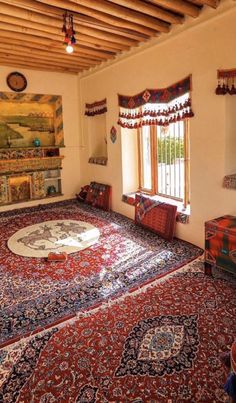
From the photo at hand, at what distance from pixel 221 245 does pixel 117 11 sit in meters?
2.82

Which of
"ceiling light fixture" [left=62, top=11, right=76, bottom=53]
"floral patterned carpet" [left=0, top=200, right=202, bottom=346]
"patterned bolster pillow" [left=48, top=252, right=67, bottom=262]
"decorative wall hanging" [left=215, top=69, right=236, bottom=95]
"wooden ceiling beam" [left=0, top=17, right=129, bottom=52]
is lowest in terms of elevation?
"floral patterned carpet" [left=0, top=200, right=202, bottom=346]

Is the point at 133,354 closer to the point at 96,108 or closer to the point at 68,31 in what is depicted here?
the point at 68,31

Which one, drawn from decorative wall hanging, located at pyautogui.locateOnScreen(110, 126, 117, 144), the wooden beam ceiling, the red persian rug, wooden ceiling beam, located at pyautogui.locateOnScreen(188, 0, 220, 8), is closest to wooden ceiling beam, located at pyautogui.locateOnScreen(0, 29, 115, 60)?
the wooden beam ceiling

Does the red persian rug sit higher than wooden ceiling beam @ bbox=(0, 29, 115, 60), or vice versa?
wooden ceiling beam @ bbox=(0, 29, 115, 60)

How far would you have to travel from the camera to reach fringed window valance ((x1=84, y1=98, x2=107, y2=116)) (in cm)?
549

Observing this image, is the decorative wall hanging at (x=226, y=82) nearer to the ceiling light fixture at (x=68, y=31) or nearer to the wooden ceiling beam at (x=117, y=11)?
the wooden ceiling beam at (x=117, y=11)

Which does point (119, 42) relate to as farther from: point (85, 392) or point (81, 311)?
point (85, 392)

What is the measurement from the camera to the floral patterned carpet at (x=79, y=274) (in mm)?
2549

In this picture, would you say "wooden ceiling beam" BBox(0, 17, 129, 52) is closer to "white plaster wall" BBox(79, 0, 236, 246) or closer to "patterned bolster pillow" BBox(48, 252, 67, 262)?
"white plaster wall" BBox(79, 0, 236, 246)

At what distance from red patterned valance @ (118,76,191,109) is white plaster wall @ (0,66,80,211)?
1.88 metres

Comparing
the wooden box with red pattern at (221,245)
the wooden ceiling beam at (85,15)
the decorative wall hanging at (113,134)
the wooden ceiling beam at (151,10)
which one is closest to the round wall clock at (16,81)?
the decorative wall hanging at (113,134)

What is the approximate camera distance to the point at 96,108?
576 centimetres

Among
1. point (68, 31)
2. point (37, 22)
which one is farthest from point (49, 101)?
point (68, 31)

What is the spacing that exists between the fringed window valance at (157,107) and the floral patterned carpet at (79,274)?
1694 millimetres
